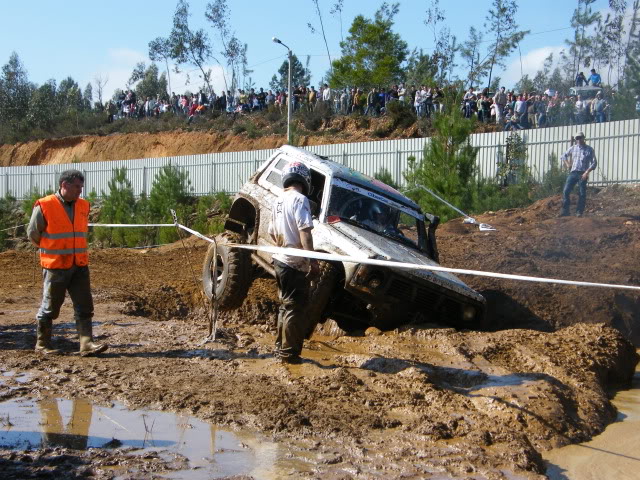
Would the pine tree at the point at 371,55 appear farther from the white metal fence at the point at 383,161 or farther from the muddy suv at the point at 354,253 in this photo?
the muddy suv at the point at 354,253

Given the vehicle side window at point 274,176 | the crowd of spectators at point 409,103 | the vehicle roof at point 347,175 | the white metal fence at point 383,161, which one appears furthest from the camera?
the crowd of spectators at point 409,103

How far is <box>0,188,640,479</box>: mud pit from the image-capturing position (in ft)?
15.7

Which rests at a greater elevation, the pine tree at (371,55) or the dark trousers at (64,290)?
the pine tree at (371,55)

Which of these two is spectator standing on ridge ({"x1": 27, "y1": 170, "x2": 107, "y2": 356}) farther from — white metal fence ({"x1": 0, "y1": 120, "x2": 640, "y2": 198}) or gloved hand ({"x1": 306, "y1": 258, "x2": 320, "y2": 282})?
white metal fence ({"x1": 0, "y1": 120, "x2": 640, "y2": 198})

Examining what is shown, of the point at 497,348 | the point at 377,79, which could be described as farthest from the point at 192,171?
the point at 497,348

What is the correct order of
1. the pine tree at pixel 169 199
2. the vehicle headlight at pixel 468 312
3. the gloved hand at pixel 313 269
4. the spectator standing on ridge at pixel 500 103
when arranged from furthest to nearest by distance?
the spectator standing on ridge at pixel 500 103, the pine tree at pixel 169 199, the vehicle headlight at pixel 468 312, the gloved hand at pixel 313 269

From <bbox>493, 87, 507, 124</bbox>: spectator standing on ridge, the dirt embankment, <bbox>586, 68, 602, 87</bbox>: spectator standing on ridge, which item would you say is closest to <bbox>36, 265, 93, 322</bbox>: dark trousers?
<bbox>493, 87, 507, 124</bbox>: spectator standing on ridge

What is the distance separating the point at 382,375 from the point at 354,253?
1.63m

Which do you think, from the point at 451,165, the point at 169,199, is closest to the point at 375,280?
the point at 451,165

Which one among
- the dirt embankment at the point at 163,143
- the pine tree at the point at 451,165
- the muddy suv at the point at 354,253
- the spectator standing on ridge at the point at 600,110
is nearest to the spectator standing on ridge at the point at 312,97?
the dirt embankment at the point at 163,143

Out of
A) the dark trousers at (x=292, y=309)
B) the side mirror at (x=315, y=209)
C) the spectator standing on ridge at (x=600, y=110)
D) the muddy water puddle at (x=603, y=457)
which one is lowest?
the muddy water puddle at (x=603, y=457)

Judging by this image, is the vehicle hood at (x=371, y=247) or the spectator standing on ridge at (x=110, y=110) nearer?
the vehicle hood at (x=371, y=247)

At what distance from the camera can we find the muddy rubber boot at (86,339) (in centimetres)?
719

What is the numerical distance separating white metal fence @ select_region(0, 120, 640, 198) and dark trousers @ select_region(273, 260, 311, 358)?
1338 cm
